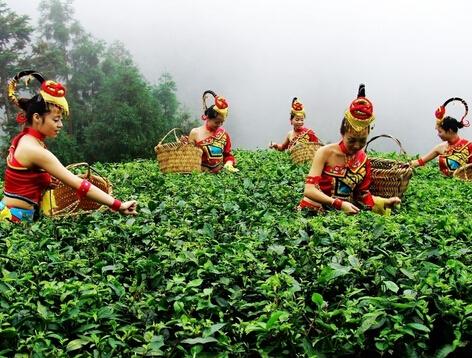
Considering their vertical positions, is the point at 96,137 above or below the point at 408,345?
above

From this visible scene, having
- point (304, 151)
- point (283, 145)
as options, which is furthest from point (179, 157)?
point (283, 145)

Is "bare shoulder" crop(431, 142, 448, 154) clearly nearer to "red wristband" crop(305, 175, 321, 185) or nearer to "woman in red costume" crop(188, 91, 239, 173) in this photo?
"woman in red costume" crop(188, 91, 239, 173)

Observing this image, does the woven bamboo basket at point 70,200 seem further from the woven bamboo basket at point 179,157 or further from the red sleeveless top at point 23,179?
the woven bamboo basket at point 179,157

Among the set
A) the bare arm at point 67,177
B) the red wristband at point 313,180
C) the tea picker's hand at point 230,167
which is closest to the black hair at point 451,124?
the tea picker's hand at point 230,167

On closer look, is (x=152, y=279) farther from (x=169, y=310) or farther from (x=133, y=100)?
(x=133, y=100)

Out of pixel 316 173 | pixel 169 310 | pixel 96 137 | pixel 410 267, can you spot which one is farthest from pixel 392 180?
pixel 96 137

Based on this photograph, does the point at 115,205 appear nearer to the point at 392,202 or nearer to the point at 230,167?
the point at 392,202

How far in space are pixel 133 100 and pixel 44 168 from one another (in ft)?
97.8

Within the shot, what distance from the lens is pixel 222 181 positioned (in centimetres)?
630

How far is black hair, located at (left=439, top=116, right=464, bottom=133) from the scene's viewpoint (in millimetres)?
8359

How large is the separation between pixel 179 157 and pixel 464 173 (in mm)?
3847

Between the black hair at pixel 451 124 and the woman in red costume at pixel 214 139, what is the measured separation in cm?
324

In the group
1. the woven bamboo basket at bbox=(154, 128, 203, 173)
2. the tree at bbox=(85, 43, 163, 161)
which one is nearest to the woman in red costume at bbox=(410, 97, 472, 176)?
the woven bamboo basket at bbox=(154, 128, 203, 173)

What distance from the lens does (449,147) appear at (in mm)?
8328
